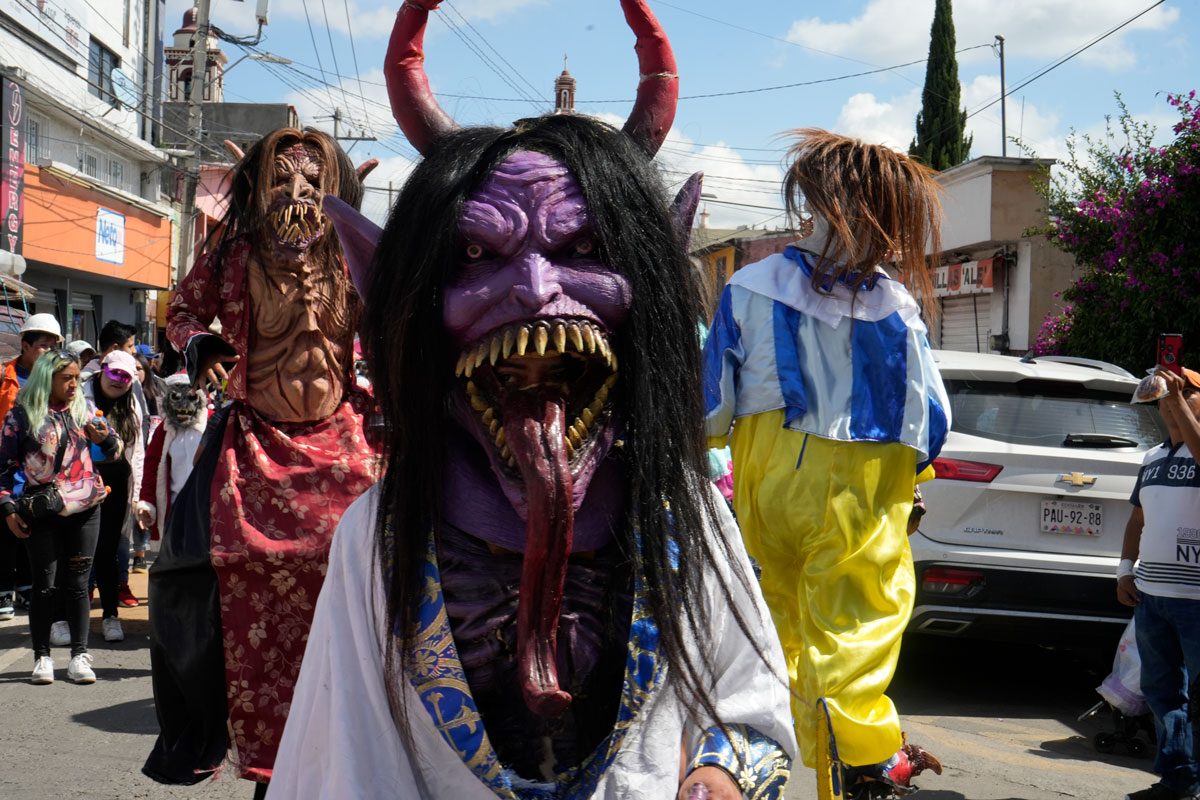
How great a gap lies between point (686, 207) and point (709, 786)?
81 centimetres

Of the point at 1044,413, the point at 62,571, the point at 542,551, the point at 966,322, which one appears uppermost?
the point at 966,322

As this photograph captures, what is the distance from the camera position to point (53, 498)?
6.58 metres

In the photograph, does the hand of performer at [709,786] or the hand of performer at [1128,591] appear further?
the hand of performer at [1128,591]

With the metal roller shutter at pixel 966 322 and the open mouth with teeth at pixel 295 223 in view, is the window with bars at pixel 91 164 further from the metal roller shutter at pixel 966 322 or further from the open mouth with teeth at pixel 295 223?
the open mouth with teeth at pixel 295 223

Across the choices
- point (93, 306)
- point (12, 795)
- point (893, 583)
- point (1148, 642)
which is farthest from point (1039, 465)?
point (93, 306)

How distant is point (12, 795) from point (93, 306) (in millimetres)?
23820

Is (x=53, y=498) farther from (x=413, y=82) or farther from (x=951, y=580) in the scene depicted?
(x=413, y=82)

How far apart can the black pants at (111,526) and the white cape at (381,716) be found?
250 inches

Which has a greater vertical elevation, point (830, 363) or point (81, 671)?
point (830, 363)

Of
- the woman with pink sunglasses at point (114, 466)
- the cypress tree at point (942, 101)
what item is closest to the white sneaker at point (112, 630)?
the woman with pink sunglasses at point (114, 466)

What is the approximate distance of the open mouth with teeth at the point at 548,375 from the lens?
5.36 feet

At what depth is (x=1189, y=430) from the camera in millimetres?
4570

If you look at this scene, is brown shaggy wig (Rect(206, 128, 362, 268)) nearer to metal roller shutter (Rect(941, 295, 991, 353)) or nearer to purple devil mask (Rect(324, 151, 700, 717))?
purple devil mask (Rect(324, 151, 700, 717))

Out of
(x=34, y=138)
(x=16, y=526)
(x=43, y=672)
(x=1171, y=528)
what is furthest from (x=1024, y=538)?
(x=34, y=138)
